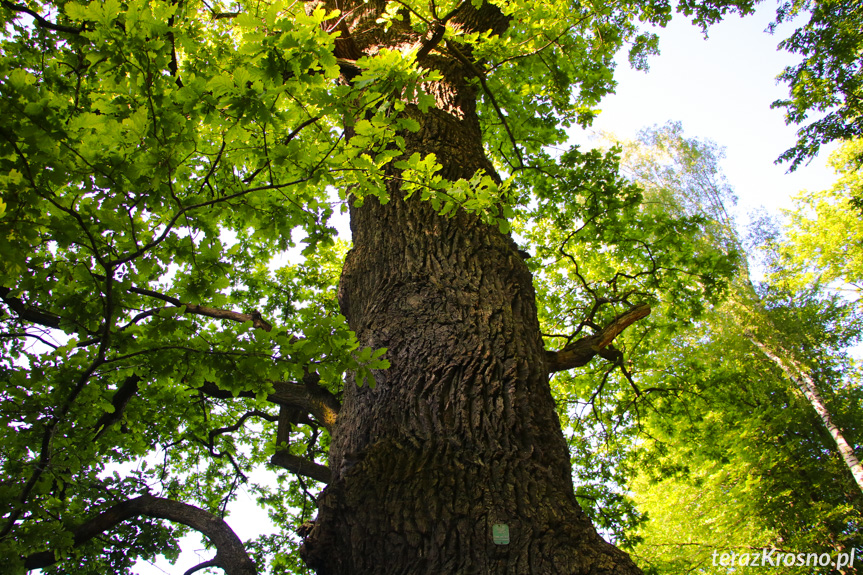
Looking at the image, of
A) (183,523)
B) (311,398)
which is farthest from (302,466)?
(183,523)

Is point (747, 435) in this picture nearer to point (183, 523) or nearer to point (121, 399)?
point (183, 523)

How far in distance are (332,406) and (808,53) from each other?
9132mm

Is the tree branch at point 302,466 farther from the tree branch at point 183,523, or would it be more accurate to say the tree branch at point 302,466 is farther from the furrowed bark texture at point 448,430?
the furrowed bark texture at point 448,430

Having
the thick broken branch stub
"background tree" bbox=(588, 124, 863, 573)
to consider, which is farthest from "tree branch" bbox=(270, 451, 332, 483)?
"background tree" bbox=(588, 124, 863, 573)

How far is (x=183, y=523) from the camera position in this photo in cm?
363

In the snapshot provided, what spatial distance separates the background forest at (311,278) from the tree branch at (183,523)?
7 cm

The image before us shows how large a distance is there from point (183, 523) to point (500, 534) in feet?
9.94

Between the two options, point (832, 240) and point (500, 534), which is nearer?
point (500, 534)

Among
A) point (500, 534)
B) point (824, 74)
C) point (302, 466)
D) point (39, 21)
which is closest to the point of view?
point (500, 534)

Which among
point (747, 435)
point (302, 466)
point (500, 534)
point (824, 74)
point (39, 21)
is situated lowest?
point (500, 534)

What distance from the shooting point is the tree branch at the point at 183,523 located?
3.24m

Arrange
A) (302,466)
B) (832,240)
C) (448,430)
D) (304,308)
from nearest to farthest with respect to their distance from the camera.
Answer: (448,430), (304,308), (302,466), (832,240)

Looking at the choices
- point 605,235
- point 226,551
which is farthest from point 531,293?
point 605,235

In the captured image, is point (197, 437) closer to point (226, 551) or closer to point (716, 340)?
point (226, 551)
